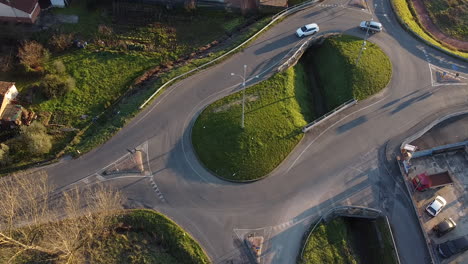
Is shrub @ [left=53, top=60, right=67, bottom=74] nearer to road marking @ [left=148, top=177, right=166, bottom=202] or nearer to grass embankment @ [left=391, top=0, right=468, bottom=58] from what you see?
road marking @ [left=148, top=177, right=166, bottom=202]

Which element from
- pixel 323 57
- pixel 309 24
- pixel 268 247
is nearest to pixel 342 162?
pixel 268 247

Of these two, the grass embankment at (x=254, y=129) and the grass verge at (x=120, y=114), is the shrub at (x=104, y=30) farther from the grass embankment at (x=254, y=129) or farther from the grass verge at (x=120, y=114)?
A: the grass embankment at (x=254, y=129)

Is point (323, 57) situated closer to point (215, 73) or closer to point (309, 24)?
point (309, 24)

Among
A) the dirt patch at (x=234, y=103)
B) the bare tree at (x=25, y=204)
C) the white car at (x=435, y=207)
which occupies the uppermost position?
the dirt patch at (x=234, y=103)

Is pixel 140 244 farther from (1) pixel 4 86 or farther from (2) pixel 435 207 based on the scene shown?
(2) pixel 435 207

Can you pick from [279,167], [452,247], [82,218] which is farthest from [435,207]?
[82,218]

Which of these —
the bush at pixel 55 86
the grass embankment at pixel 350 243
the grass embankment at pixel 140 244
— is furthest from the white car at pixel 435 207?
the bush at pixel 55 86
